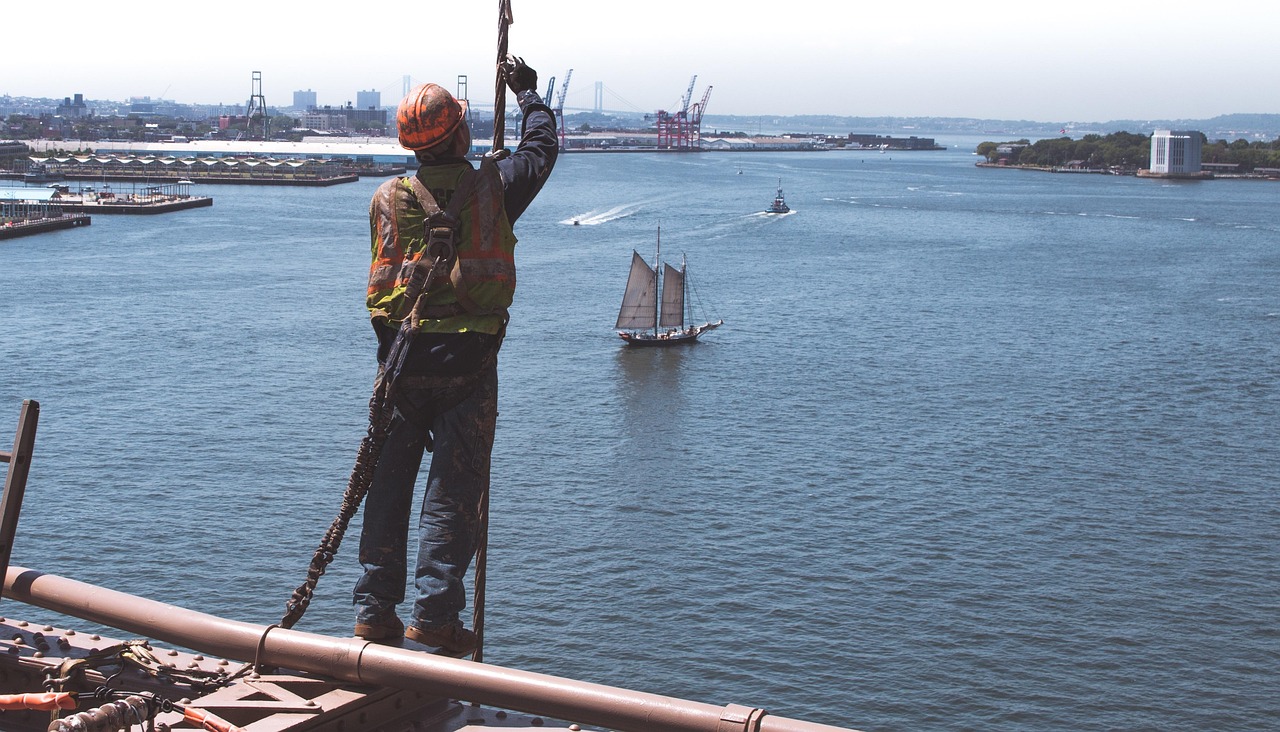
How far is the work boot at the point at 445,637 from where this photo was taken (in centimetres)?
255

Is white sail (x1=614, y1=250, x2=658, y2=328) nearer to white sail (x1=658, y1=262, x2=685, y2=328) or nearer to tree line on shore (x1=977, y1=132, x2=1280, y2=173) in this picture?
white sail (x1=658, y1=262, x2=685, y2=328)

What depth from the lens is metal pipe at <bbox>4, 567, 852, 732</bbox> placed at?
6.40 feet

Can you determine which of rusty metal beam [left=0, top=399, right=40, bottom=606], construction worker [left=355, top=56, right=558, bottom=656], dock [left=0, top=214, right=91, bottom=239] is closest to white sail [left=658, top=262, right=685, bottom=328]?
dock [left=0, top=214, right=91, bottom=239]

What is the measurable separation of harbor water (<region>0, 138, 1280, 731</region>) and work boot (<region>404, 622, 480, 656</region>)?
39.1 feet

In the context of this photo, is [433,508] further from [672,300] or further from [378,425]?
[672,300]

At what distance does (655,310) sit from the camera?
37094 mm

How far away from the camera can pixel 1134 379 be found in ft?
101

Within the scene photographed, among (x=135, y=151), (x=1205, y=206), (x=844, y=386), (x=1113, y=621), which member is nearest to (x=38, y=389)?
(x=844, y=386)

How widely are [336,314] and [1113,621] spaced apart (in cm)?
2455

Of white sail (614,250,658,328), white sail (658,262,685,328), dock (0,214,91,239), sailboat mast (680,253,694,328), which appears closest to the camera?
white sail (614,250,658,328)

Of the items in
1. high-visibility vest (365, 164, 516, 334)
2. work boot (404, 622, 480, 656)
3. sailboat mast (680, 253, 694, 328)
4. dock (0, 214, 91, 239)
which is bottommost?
sailboat mast (680, 253, 694, 328)

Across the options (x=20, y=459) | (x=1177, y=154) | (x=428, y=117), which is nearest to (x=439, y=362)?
(x=428, y=117)

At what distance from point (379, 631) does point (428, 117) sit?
0.96m

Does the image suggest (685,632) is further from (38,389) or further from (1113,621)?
(38,389)
